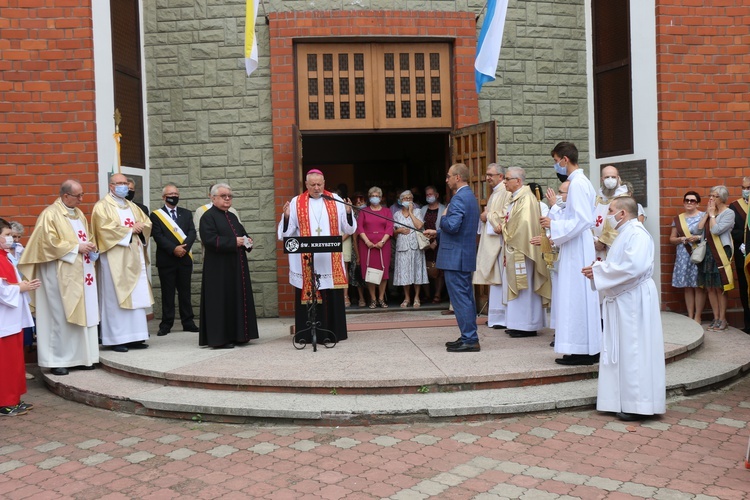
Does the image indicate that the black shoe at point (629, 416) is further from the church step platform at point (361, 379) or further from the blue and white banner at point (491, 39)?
the blue and white banner at point (491, 39)

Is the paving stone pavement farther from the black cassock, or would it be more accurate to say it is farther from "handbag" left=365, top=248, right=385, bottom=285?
"handbag" left=365, top=248, right=385, bottom=285

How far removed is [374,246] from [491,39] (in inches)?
136

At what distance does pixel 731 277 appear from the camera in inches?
401

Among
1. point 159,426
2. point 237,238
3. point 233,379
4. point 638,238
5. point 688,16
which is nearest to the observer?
point 638,238

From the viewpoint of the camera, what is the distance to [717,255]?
1026 centimetres

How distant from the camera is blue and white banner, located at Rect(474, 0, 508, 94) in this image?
10.2 m

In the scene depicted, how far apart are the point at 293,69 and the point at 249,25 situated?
1895mm

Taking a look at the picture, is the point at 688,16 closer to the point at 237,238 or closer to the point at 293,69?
the point at 293,69

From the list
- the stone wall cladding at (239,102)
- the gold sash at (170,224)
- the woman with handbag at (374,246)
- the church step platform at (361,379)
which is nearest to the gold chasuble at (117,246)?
the church step platform at (361,379)

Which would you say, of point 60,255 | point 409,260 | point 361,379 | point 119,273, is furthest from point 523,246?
point 60,255

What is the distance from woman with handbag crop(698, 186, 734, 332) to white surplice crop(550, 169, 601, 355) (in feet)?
10.5

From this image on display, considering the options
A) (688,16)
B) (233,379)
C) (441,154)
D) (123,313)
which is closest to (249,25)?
(123,313)

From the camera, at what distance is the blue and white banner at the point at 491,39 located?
33.4ft

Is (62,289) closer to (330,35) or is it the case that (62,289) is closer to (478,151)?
(330,35)
